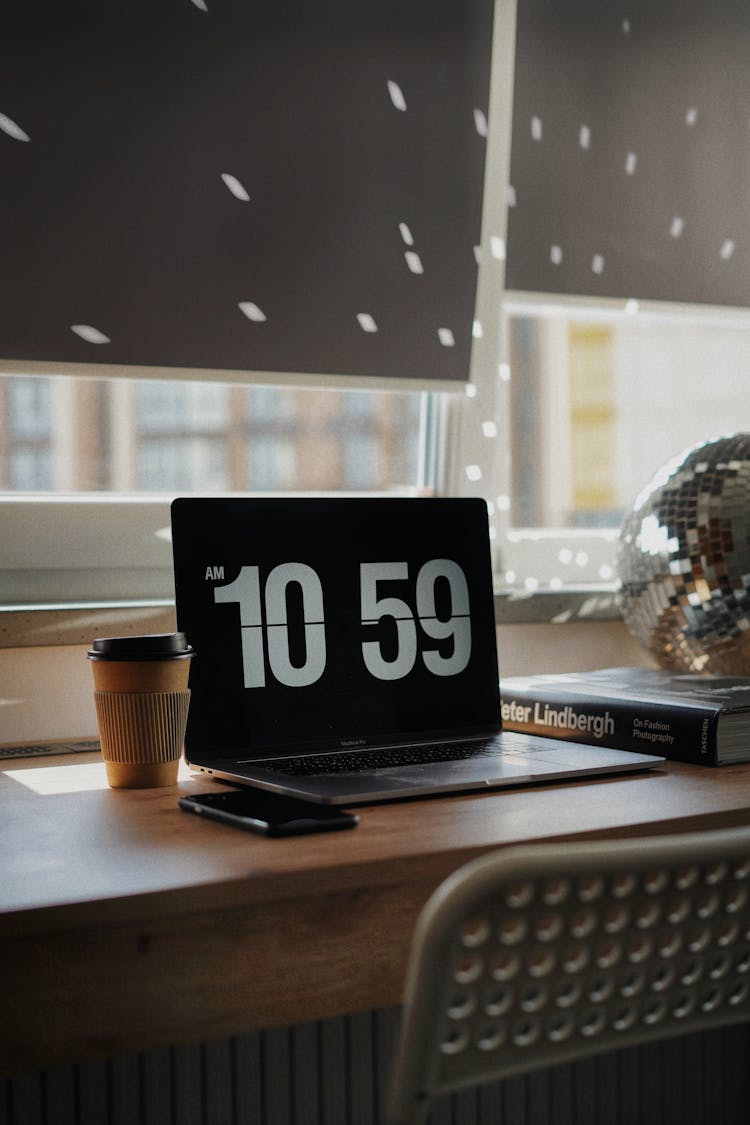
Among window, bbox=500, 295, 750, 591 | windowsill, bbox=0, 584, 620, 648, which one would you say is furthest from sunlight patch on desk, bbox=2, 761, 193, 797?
window, bbox=500, 295, 750, 591

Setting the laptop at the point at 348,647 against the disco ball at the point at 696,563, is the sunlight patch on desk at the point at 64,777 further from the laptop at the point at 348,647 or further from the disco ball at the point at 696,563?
the disco ball at the point at 696,563

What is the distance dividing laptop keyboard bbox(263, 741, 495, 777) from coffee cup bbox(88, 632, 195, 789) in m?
0.11

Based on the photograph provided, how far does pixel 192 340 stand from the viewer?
1.47 meters

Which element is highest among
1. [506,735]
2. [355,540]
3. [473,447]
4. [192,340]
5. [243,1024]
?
[192,340]

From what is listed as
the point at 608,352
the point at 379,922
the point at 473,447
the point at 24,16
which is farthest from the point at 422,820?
the point at 608,352

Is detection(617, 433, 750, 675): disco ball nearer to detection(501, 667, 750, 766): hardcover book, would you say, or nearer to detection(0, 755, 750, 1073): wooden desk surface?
detection(501, 667, 750, 766): hardcover book

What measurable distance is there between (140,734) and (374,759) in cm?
23

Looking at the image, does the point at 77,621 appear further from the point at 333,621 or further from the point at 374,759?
the point at 374,759

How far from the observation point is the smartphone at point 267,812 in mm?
882

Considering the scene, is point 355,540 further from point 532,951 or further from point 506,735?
point 532,951

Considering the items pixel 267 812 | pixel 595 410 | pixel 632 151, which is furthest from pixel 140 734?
pixel 632 151

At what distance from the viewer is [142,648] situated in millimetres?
1060

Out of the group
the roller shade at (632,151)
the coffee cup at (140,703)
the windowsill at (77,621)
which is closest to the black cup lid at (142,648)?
the coffee cup at (140,703)

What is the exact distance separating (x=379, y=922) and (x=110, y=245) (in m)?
0.93
